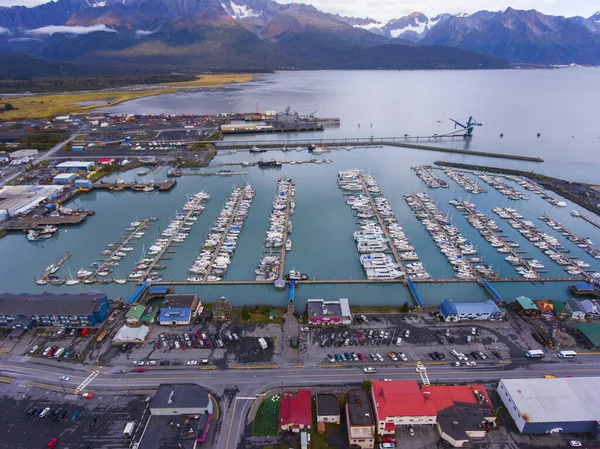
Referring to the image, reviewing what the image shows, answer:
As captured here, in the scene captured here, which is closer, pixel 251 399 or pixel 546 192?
pixel 251 399

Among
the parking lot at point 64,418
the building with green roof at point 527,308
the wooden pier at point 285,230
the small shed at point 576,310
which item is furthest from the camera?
the wooden pier at point 285,230

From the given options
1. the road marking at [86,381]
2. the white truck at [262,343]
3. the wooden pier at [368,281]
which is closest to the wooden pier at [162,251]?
the wooden pier at [368,281]

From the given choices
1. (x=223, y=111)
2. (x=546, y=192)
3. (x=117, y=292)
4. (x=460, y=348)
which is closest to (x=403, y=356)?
(x=460, y=348)

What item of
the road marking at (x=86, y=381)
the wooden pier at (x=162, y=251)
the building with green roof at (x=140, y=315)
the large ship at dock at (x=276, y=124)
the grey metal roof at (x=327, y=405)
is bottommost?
the wooden pier at (x=162, y=251)

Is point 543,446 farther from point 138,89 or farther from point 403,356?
point 138,89

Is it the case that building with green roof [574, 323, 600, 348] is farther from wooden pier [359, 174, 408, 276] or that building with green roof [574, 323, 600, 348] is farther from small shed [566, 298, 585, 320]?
wooden pier [359, 174, 408, 276]

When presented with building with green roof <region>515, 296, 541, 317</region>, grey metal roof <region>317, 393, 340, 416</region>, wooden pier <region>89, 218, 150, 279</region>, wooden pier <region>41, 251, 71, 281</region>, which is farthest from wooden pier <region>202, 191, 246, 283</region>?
building with green roof <region>515, 296, 541, 317</region>

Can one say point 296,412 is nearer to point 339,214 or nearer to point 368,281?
point 368,281

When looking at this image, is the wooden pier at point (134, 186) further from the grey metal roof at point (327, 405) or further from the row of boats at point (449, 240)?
the grey metal roof at point (327, 405)
